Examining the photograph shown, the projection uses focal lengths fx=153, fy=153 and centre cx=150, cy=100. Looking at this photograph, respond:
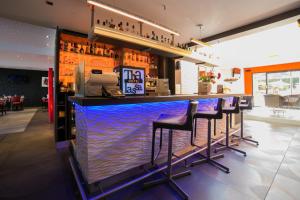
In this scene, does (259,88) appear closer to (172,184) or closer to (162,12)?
(162,12)

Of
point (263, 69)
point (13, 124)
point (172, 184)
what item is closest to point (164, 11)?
point (172, 184)

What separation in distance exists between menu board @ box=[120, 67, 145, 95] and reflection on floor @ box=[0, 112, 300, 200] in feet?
4.24

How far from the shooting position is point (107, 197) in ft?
5.94

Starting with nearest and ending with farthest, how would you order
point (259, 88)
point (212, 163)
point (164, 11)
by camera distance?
1. point (212, 163)
2. point (164, 11)
3. point (259, 88)

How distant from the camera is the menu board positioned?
2.12m

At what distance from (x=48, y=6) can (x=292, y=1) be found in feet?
15.8

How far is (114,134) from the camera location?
1.85m

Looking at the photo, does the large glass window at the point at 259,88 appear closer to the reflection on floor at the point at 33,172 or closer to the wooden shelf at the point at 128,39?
the wooden shelf at the point at 128,39

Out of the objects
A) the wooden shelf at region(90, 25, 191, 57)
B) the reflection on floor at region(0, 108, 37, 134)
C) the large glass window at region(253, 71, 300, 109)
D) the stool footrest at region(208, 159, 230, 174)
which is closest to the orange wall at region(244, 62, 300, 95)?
the large glass window at region(253, 71, 300, 109)

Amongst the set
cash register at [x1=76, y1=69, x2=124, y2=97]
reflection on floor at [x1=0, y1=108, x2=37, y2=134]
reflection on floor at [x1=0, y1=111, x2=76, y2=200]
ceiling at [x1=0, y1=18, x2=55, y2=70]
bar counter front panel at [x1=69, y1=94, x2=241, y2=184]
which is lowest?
reflection on floor at [x1=0, y1=111, x2=76, y2=200]

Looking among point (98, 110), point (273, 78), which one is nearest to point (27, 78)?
point (98, 110)

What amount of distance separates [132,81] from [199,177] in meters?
1.70

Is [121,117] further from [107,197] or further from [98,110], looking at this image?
[107,197]

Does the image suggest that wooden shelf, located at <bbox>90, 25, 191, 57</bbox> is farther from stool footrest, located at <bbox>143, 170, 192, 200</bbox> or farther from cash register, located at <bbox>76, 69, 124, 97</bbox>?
stool footrest, located at <bbox>143, 170, 192, 200</bbox>
